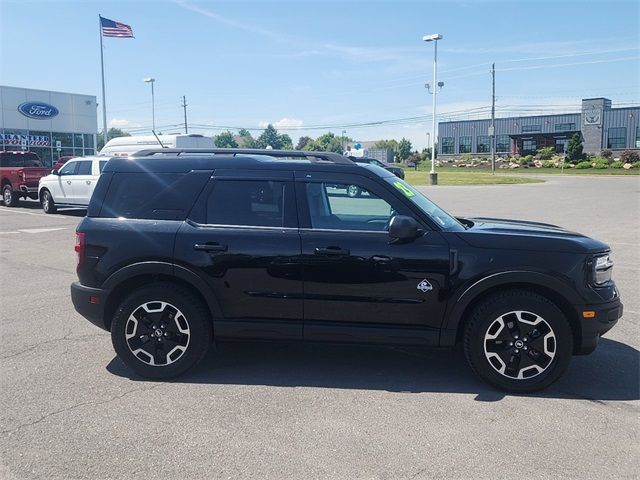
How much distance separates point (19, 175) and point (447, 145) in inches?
3365

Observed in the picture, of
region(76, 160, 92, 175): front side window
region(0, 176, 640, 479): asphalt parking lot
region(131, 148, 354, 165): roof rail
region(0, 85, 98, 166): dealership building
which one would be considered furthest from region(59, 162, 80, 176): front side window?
region(0, 85, 98, 166): dealership building

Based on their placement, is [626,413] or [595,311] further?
[595,311]

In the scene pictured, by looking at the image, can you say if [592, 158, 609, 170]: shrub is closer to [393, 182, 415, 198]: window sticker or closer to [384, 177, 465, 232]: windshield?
[384, 177, 465, 232]: windshield

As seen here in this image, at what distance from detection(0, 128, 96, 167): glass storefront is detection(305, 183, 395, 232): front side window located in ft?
136

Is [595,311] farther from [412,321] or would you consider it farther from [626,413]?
[412,321]

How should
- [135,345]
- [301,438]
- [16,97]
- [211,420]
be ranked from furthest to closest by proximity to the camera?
[16,97], [135,345], [211,420], [301,438]

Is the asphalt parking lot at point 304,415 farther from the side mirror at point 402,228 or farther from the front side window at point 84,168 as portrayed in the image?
the front side window at point 84,168

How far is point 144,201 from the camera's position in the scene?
480cm

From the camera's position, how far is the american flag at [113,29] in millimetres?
35500

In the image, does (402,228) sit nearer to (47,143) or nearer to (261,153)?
(261,153)

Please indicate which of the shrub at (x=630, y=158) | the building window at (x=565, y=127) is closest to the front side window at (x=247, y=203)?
the shrub at (x=630, y=158)

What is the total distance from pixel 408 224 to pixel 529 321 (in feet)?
3.97

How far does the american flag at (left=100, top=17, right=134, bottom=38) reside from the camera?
35500 mm

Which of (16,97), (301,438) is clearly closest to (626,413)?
(301,438)
